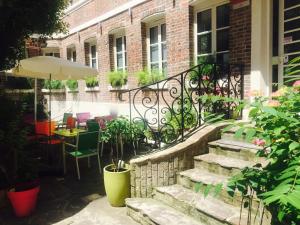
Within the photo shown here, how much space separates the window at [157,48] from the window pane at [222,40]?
184 cm

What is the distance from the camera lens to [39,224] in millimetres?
4059

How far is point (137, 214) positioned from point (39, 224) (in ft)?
4.49

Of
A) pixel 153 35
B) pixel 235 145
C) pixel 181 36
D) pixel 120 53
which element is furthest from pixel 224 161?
pixel 120 53

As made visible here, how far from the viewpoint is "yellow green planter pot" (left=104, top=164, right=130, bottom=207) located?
432 cm

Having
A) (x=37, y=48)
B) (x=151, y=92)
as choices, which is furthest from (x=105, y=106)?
(x=37, y=48)

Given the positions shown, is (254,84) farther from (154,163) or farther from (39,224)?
(39,224)

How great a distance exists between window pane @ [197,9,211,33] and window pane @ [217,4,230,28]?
0.89ft

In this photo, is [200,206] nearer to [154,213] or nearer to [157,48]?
[154,213]

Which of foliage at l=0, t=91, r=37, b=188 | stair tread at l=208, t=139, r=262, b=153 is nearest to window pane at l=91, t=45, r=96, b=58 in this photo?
foliage at l=0, t=91, r=37, b=188

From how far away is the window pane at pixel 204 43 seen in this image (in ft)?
21.6

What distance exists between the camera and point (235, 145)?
4254 millimetres

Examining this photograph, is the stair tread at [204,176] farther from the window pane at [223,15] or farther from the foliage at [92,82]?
the foliage at [92,82]

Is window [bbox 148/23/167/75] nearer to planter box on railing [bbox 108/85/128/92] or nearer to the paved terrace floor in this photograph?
planter box on railing [bbox 108/85/128/92]

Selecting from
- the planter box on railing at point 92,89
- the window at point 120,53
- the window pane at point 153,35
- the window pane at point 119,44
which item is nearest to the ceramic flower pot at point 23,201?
the window pane at point 153,35
